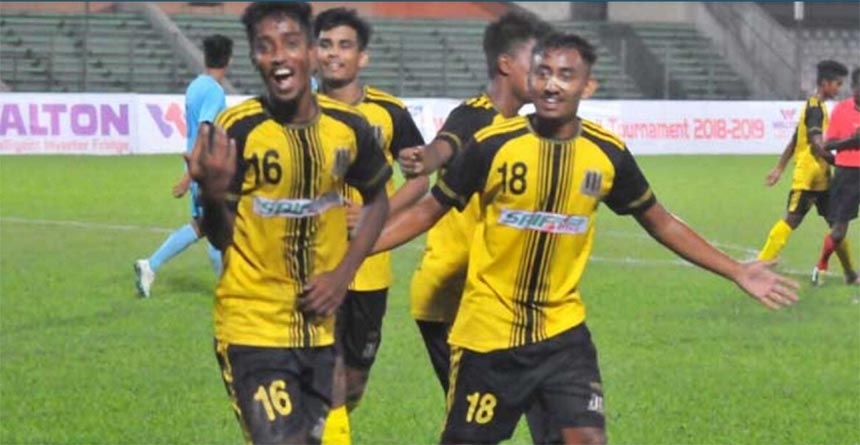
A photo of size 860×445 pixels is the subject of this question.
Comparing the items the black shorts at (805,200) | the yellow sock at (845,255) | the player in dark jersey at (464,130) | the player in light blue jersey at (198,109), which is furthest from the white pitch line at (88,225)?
the player in dark jersey at (464,130)

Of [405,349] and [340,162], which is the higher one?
[340,162]

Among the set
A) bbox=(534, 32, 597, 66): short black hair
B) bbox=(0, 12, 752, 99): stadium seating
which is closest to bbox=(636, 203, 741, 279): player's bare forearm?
bbox=(534, 32, 597, 66): short black hair

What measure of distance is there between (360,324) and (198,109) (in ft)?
21.8

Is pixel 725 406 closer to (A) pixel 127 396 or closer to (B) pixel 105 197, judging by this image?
(A) pixel 127 396

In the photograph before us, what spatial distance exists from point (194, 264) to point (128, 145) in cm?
1637

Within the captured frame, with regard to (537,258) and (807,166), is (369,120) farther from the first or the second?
(807,166)

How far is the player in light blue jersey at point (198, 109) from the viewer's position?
15008mm

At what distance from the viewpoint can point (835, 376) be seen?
12.2 meters

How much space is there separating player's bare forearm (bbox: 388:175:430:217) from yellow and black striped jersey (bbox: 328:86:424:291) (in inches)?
19.4

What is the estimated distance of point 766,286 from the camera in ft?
23.8

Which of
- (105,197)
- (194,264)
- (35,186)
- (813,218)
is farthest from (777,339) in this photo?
(35,186)

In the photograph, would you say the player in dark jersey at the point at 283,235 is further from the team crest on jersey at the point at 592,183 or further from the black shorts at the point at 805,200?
the black shorts at the point at 805,200

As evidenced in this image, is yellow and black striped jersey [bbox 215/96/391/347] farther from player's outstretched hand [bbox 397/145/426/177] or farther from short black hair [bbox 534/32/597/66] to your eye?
short black hair [bbox 534/32/597/66]

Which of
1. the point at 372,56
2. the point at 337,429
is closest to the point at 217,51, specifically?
the point at 337,429
